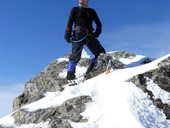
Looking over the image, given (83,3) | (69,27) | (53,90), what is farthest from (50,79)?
(83,3)

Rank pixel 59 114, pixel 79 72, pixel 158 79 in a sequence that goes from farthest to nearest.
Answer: pixel 79 72 < pixel 158 79 < pixel 59 114

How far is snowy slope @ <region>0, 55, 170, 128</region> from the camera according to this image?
35.4 ft

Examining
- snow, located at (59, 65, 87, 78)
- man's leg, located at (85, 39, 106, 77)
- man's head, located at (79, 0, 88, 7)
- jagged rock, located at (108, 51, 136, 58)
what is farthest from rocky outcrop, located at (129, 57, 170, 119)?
jagged rock, located at (108, 51, 136, 58)

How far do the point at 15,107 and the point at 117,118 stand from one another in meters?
8.43

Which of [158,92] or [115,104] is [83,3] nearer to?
[158,92]

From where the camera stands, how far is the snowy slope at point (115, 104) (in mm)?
10805

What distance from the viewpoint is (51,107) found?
1266cm

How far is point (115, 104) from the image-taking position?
1156 cm

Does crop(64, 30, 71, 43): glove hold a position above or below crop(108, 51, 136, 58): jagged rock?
below

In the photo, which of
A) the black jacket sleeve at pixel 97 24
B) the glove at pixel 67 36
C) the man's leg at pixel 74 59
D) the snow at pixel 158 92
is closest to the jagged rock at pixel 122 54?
the black jacket sleeve at pixel 97 24

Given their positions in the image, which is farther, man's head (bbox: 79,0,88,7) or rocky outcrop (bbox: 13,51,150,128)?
man's head (bbox: 79,0,88,7)

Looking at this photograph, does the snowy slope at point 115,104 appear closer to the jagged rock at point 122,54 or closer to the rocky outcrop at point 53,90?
the rocky outcrop at point 53,90

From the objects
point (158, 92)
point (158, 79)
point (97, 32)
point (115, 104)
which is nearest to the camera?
point (115, 104)

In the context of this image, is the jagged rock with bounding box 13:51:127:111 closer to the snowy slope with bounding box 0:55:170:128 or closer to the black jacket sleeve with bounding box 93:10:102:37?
the black jacket sleeve with bounding box 93:10:102:37
